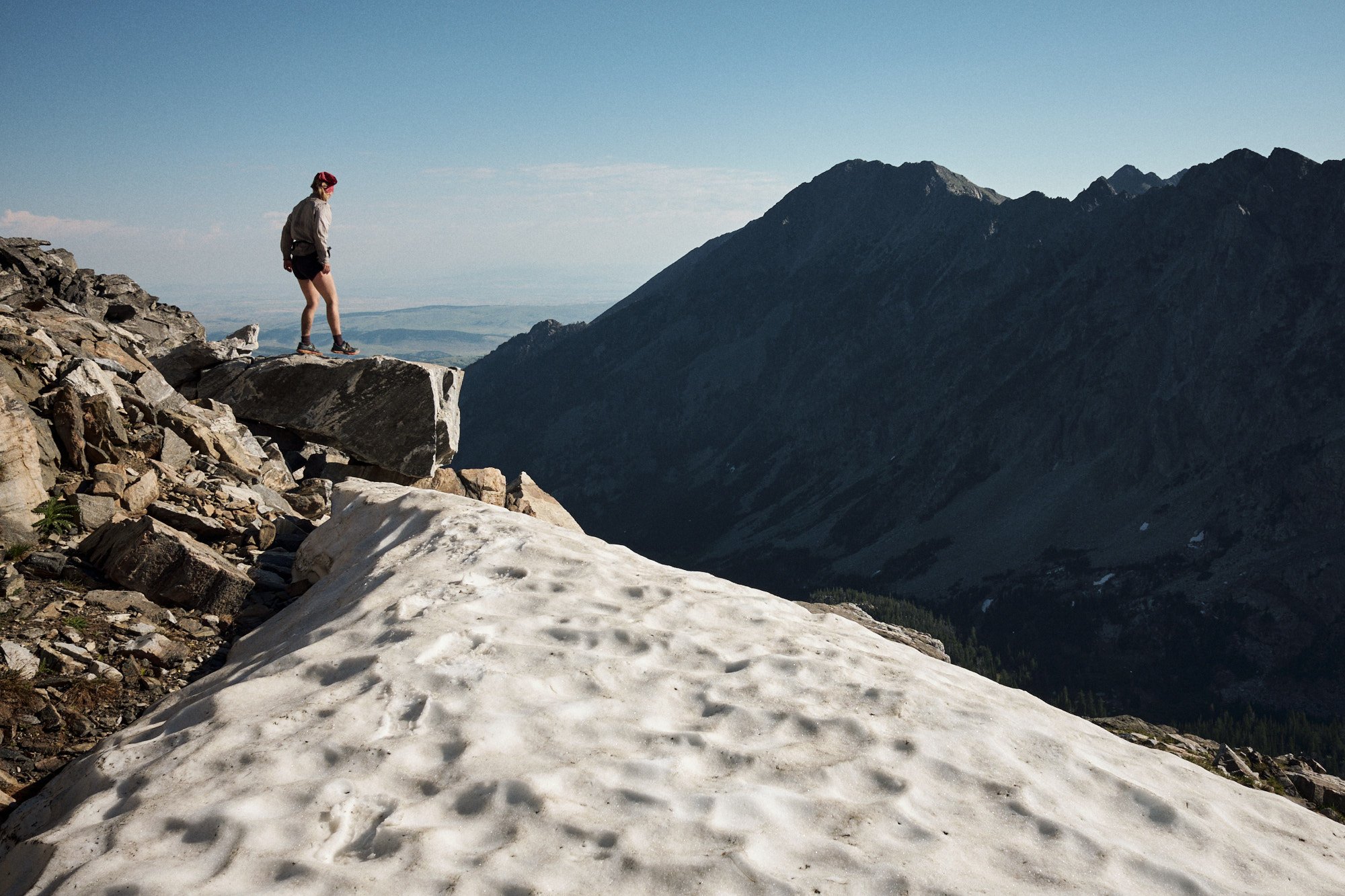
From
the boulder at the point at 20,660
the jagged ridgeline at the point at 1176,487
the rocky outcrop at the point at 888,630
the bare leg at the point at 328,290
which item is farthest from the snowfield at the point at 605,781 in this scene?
the jagged ridgeline at the point at 1176,487

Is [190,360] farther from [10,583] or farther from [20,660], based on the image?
[20,660]

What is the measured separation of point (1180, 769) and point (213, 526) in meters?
13.1

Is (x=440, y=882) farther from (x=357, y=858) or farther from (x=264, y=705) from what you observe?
(x=264, y=705)

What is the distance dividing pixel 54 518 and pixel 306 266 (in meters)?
8.87

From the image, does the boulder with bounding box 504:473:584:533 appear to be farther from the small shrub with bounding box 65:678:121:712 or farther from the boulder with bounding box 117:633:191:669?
the small shrub with bounding box 65:678:121:712

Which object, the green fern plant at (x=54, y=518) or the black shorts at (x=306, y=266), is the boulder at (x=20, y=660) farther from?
the black shorts at (x=306, y=266)

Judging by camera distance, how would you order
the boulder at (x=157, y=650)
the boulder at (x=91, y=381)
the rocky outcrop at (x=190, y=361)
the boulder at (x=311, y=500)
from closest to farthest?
the boulder at (x=157, y=650) → the boulder at (x=91, y=381) → the boulder at (x=311, y=500) → the rocky outcrop at (x=190, y=361)

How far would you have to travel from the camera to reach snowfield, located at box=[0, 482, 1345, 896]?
19.0 ft

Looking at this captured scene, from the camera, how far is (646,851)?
5.93 meters

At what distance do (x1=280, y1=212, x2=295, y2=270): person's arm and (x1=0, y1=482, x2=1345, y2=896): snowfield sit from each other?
11.2m

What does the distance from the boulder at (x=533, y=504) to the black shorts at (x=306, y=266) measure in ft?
22.0

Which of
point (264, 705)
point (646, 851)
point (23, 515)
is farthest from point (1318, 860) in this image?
point (23, 515)

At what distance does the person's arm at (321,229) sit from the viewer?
18.2 m

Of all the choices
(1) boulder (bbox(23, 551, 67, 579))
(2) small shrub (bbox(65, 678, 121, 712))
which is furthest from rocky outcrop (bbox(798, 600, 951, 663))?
(1) boulder (bbox(23, 551, 67, 579))
